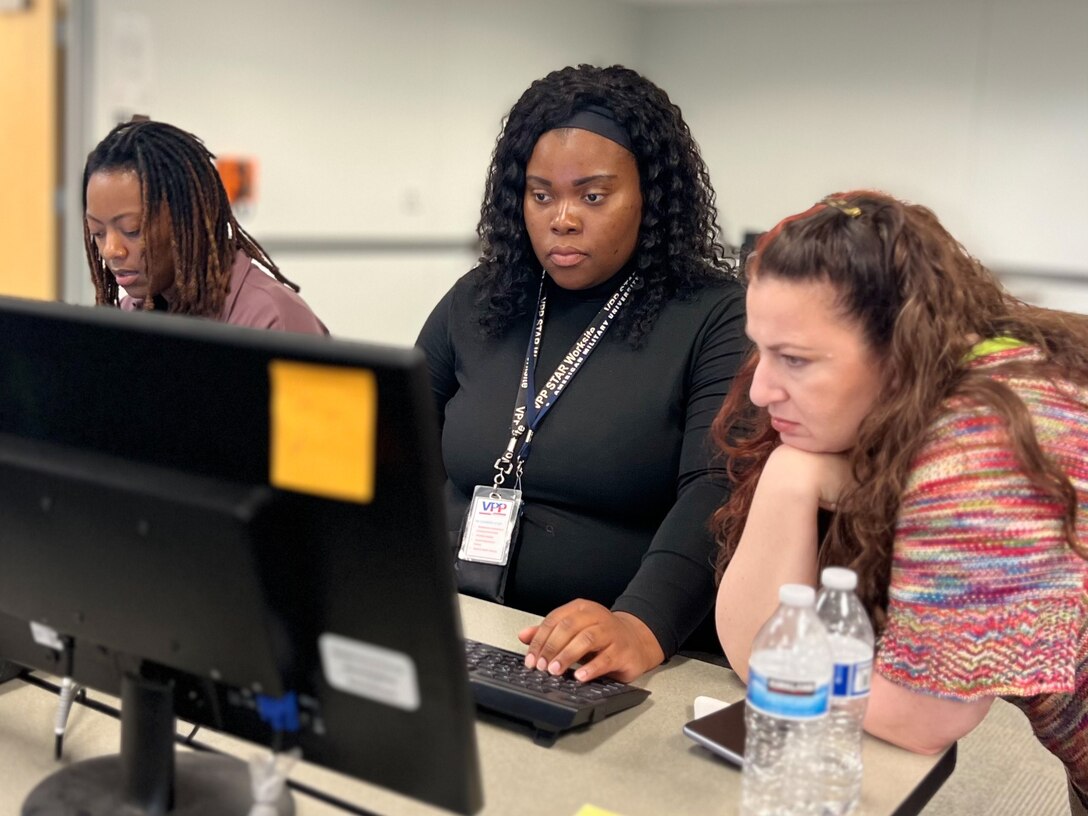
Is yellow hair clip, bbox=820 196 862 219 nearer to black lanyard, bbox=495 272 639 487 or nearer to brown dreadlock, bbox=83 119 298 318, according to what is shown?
black lanyard, bbox=495 272 639 487

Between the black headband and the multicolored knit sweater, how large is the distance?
2.67ft

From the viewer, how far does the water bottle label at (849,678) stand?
101 cm

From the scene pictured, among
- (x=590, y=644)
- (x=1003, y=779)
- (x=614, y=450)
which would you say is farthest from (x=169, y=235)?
(x=1003, y=779)

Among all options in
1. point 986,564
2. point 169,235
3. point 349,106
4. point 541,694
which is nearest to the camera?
point 986,564

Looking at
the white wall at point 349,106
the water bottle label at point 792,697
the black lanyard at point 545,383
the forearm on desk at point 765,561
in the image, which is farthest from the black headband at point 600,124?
the white wall at point 349,106

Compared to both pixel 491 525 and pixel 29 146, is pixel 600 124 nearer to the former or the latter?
pixel 491 525

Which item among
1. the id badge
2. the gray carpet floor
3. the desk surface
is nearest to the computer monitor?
the desk surface

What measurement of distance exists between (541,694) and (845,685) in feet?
1.08

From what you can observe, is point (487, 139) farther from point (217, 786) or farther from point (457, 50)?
point (217, 786)

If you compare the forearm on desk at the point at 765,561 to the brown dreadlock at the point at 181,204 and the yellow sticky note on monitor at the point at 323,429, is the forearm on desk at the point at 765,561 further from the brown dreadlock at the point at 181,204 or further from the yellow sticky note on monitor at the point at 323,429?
the brown dreadlock at the point at 181,204

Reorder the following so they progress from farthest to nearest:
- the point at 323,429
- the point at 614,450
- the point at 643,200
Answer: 1. the point at 643,200
2. the point at 614,450
3. the point at 323,429

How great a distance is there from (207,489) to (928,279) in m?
0.74

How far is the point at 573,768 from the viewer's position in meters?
1.11

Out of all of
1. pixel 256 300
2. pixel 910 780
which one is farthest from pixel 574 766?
pixel 256 300
